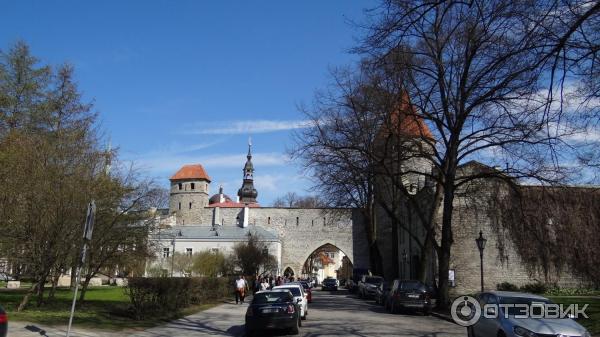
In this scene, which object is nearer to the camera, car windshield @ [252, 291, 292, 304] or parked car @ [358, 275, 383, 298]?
car windshield @ [252, 291, 292, 304]

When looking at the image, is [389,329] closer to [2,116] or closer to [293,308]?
[293,308]

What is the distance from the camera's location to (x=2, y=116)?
1323 inches

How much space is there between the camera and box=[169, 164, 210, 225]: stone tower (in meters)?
99.3

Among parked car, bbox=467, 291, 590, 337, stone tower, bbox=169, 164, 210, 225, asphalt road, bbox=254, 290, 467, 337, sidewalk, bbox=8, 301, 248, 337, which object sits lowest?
sidewalk, bbox=8, 301, 248, 337

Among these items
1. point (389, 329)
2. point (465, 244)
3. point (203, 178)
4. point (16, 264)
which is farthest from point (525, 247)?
point (203, 178)

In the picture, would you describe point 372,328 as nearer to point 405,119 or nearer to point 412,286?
point 412,286

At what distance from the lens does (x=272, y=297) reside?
715 inches

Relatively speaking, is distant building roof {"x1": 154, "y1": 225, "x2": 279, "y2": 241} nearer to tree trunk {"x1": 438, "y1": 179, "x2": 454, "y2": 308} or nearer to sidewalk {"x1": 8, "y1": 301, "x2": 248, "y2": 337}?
tree trunk {"x1": 438, "y1": 179, "x2": 454, "y2": 308}

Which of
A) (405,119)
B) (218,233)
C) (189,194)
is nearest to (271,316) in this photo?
(405,119)

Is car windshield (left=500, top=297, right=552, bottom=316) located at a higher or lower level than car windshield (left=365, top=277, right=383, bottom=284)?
lower

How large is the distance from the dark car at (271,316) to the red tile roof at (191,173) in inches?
3308

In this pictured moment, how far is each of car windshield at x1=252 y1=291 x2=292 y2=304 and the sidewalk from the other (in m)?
1.21

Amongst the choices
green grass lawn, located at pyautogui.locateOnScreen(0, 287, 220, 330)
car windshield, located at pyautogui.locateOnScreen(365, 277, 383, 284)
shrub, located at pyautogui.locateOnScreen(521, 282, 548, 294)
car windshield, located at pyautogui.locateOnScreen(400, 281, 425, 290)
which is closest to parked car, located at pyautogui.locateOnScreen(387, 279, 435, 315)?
car windshield, located at pyautogui.locateOnScreen(400, 281, 425, 290)

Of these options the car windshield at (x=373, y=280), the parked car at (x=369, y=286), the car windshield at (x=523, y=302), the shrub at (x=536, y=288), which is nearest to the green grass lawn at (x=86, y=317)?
the car windshield at (x=523, y=302)
